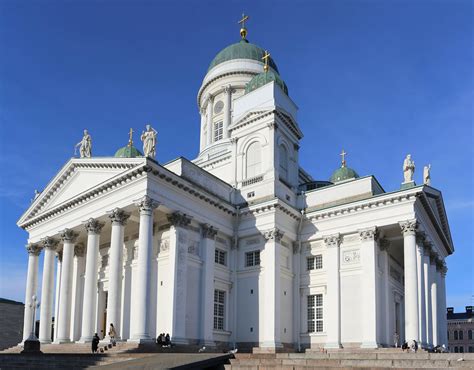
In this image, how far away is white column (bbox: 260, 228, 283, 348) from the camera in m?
28.9

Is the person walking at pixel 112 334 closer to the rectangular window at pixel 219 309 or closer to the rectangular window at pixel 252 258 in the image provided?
the rectangular window at pixel 219 309

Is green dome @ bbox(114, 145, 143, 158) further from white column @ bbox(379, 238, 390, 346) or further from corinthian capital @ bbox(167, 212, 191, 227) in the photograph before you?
white column @ bbox(379, 238, 390, 346)

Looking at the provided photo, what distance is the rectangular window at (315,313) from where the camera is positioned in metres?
30.7

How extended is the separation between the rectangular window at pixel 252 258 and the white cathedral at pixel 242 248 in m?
0.07

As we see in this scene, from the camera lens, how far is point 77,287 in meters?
33.3

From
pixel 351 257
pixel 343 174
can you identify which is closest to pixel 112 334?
pixel 351 257

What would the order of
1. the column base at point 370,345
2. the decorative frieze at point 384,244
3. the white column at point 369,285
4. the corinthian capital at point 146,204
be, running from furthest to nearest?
the decorative frieze at point 384,244 < the white column at point 369,285 < the column base at point 370,345 < the corinthian capital at point 146,204

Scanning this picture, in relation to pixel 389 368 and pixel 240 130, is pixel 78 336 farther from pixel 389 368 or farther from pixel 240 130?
pixel 389 368

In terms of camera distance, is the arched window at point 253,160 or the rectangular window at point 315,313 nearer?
the rectangular window at point 315,313

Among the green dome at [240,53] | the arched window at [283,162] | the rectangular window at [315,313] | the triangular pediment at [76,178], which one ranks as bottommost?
the rectangular window at [315,313]

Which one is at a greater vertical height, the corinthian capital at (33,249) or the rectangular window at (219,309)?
the corinthian capital at (33,249)

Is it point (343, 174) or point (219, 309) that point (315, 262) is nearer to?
point (219, 309)

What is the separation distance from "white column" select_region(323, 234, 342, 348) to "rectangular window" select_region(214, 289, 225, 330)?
603 centimetres

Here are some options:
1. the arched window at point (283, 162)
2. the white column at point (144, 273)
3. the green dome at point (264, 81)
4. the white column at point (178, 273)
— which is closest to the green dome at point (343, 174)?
the arched window at point (283, 162)
